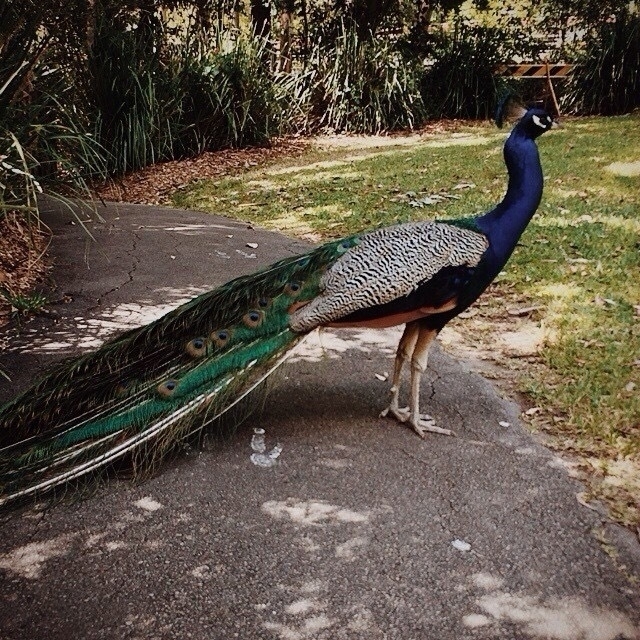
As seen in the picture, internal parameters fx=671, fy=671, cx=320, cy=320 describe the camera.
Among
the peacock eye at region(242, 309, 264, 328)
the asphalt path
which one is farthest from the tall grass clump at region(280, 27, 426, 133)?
the peacock eye at region(242, 309, 264, 328)

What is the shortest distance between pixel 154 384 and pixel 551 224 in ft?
14.1

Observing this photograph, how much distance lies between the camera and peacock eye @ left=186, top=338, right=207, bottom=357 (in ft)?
9.07

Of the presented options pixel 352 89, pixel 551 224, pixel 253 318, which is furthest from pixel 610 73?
pixel 253 318

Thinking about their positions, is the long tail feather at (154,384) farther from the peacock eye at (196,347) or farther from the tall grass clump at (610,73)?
the tall grass clump at (610,73)

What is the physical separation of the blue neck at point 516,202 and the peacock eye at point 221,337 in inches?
47.0

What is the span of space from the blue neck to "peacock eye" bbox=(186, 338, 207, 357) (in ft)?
4.27

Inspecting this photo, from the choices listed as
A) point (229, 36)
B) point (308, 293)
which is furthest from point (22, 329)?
point (229, 36)

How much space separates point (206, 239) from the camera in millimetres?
6230

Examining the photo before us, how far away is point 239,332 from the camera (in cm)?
281

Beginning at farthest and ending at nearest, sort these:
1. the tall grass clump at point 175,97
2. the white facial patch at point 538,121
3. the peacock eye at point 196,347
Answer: the tall grass clump at point 175,97 → the white facial patch at point 538,121 → the peacock eye at point 196,347

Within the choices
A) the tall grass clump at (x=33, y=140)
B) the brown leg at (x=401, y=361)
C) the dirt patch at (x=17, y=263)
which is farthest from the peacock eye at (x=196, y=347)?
the dirt patch at (x=17, y=263)

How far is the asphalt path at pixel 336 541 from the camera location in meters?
2.06

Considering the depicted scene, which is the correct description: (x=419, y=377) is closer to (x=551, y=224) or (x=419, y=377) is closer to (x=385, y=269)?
(x=385, y=269)

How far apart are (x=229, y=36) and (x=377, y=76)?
8.67ft
